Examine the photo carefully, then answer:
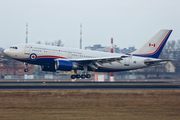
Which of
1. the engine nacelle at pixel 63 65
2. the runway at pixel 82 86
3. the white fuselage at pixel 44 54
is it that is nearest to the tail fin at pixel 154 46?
the white fuselage at pixel 44 54

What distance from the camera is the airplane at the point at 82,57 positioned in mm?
38094

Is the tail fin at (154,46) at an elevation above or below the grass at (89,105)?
above

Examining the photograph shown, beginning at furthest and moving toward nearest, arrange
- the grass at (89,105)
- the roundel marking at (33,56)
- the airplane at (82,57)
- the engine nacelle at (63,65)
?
the airplane at (82,57), the roundel marking at (33,56), the engine nacelle at (63,65), the grass at (89,105)

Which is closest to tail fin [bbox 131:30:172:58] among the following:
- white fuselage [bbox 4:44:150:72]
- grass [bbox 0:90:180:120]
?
white fuselage [bbox 4:44:150:72]

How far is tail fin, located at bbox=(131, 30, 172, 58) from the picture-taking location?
4394cm

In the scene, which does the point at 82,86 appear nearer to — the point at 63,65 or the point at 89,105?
the point at 63,65

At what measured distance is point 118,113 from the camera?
52.7ft

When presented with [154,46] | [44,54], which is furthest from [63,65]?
[154,46]

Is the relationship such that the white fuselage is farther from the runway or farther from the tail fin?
the tail fin

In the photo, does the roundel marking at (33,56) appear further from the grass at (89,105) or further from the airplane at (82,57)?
the grass at (89,105)

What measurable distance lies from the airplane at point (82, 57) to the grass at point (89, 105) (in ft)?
51.0

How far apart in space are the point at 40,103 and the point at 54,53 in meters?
20.2

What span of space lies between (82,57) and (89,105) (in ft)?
73.2

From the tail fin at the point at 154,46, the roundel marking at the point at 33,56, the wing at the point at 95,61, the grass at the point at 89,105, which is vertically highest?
the tail fin at the point at 154,46
